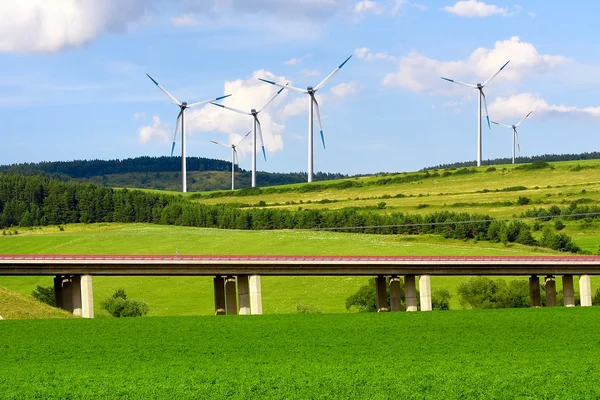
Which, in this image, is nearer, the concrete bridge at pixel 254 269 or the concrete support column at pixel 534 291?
the concrete bridge at pixel 254 269

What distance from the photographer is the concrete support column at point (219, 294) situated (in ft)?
410

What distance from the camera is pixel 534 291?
13325 centimetres

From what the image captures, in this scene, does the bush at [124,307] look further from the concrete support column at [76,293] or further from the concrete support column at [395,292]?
the concrete support column at [395,292]

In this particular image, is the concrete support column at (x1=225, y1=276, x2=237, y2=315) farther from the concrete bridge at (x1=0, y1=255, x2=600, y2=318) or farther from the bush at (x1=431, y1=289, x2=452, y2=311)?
the bush at (x1=431, y1=289, x2=452, y2=311)

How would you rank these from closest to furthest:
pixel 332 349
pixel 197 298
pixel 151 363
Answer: pixel 151 363
pixel 332 349
pixel 197 298

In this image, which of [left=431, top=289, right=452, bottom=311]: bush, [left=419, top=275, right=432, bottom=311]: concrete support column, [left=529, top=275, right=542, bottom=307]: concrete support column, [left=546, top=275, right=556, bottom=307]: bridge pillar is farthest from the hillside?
[left=546, top=275, right=556, bottom=307]: bridge pillar

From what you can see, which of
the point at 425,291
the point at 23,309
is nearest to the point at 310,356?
the point at 23,309

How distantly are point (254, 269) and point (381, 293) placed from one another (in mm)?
18137

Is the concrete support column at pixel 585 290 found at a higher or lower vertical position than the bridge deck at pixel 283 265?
lower

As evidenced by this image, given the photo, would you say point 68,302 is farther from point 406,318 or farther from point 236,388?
point 236,388

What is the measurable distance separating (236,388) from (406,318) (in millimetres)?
50981

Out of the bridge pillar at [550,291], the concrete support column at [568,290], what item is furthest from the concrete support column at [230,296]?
the concrete support column at [568,290]

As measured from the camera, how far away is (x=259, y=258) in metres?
121

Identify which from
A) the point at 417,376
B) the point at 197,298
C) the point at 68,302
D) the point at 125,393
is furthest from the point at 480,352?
the point at 197,298
